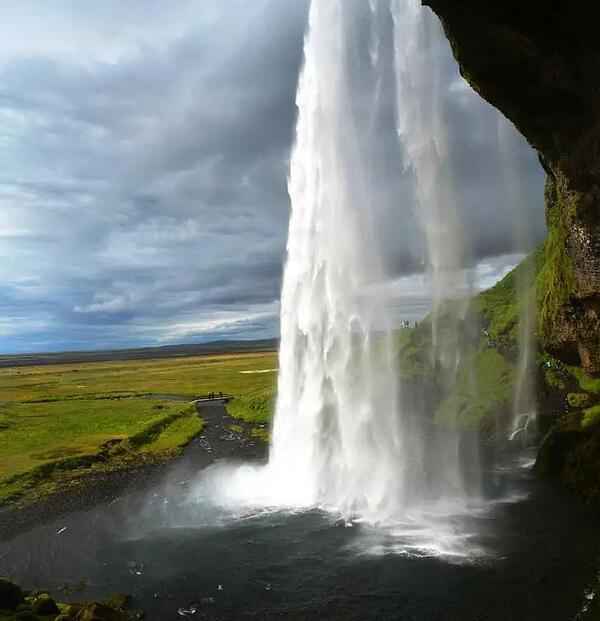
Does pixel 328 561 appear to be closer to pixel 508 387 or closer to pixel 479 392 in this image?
pixel 508 387

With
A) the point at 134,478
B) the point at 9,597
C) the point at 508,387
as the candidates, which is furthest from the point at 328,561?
the point at 508,387

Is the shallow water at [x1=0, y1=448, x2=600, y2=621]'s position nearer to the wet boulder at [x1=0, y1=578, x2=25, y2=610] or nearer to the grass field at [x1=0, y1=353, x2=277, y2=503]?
the wet boulder at [x1=0, y1=578, x2=25, y2=610]

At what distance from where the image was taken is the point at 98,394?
347 feet

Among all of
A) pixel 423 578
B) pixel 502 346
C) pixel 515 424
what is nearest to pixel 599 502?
pixel 423 578

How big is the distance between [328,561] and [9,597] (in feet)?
43.9

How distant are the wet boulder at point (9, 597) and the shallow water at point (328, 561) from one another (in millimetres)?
2840

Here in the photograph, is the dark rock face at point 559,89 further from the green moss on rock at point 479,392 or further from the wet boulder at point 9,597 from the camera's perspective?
the wet boulder at point 9,597

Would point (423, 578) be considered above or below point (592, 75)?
below

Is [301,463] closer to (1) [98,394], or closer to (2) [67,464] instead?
(2) [67,464]

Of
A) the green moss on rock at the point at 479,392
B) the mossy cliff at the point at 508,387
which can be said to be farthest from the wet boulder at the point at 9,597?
the green moss on rock at the point at 479,392

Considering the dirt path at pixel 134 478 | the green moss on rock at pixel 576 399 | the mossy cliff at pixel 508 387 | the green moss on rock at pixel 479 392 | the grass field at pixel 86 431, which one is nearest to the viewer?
the dirt path at pixel 134 478

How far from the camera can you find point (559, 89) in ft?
85.4

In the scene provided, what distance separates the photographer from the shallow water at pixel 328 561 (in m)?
19.6

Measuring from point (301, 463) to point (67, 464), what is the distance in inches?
905
